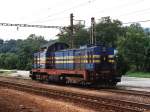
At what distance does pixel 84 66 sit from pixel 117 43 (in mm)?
37829

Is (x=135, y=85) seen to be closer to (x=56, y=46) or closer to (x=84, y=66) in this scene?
(x=84, y=66)

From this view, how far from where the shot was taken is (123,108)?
15062mm

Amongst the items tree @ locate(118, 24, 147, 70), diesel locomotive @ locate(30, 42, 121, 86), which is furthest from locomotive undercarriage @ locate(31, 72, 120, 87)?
tree @ locate(118, 24, 147, 70)

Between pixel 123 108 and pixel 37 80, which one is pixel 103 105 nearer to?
pixel 123 108

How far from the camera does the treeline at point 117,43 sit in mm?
59056

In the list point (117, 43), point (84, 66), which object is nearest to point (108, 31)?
point (117, 43)

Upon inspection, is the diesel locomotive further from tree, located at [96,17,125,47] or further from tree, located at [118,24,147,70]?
tree, located at [96,17,125,47]

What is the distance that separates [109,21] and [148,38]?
29.8 metres

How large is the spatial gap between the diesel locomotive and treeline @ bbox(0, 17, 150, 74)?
46.4 inches

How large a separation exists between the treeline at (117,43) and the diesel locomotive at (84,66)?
118cm

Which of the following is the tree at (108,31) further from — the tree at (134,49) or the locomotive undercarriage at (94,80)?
the locomotive undercarriage at (94,80)

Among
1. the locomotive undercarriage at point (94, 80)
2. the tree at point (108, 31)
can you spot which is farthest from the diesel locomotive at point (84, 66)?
the tree at point (108, 31)

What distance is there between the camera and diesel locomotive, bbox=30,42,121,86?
26203 mm

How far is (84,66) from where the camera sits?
2728cm
